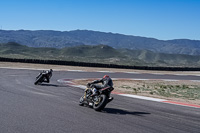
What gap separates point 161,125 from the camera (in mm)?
8359

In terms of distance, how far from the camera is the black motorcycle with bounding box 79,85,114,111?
1021 centimetres

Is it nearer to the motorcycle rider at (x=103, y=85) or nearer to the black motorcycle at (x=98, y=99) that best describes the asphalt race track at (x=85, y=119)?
the black motorcycle at (x=98, y=99)

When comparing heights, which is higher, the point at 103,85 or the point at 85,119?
the point at 103,85

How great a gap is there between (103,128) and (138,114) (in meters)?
2.58

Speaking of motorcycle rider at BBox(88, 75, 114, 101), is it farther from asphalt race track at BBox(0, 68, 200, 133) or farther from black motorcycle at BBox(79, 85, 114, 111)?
asphalt race track at BBox(0, 68, 200, 133)

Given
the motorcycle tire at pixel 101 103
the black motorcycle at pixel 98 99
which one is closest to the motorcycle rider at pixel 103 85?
the black motorcycle at pixel 98 99

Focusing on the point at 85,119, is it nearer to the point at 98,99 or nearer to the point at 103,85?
the point at 98,99

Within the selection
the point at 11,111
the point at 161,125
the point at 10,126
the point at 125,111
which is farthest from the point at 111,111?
the point at 10,126

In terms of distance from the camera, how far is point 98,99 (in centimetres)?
1055

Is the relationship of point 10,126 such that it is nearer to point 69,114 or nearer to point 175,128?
point 69,114

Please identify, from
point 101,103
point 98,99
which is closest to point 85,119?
point 101,103

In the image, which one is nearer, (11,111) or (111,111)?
(11,111)

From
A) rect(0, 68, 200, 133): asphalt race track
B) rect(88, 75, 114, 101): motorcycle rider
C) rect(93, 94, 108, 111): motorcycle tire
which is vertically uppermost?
rect(88, 75, 114, 101): motorcycle rider

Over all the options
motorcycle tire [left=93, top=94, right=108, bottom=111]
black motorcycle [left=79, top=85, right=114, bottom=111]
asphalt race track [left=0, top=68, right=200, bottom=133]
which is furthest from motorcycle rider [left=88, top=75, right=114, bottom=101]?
asphalt race track [left=0, top=68, right=200, bottom=133]
